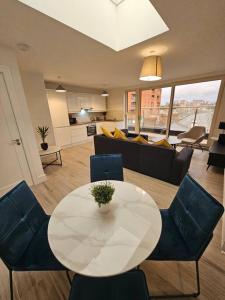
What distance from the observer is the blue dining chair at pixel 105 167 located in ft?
5.26

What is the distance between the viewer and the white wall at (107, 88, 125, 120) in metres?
6.23

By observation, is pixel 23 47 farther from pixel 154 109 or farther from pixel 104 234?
pixel 154 109

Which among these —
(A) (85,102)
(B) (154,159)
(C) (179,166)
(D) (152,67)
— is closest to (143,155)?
(B) (154,159)

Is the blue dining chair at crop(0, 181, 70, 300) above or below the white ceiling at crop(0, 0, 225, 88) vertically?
below

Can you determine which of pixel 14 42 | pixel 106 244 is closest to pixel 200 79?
pixel 14 42

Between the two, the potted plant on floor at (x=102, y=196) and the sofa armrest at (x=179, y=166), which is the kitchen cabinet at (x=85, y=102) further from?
the potted plant on floor at (x=102, y=196)

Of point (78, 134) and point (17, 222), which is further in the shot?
point (78, 134)

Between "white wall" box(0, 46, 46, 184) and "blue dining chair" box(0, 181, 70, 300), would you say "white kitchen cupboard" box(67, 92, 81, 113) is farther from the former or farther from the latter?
"blue dining chair" box(0, 181, 70, 300)

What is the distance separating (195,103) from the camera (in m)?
4.70

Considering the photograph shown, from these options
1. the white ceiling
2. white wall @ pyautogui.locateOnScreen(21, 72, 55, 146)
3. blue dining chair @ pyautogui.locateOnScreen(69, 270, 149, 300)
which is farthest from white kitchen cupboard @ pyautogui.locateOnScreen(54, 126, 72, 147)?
blue dining chair @ pyautogui.locateOnScreen(69, 270, 149, 300)

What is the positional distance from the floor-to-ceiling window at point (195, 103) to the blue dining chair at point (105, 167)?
440cm

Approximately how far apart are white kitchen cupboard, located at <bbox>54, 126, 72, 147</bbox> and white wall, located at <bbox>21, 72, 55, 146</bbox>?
744 mm

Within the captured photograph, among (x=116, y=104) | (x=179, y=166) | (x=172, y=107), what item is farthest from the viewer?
(x=116, y=104)

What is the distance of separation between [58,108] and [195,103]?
4.98 meters
